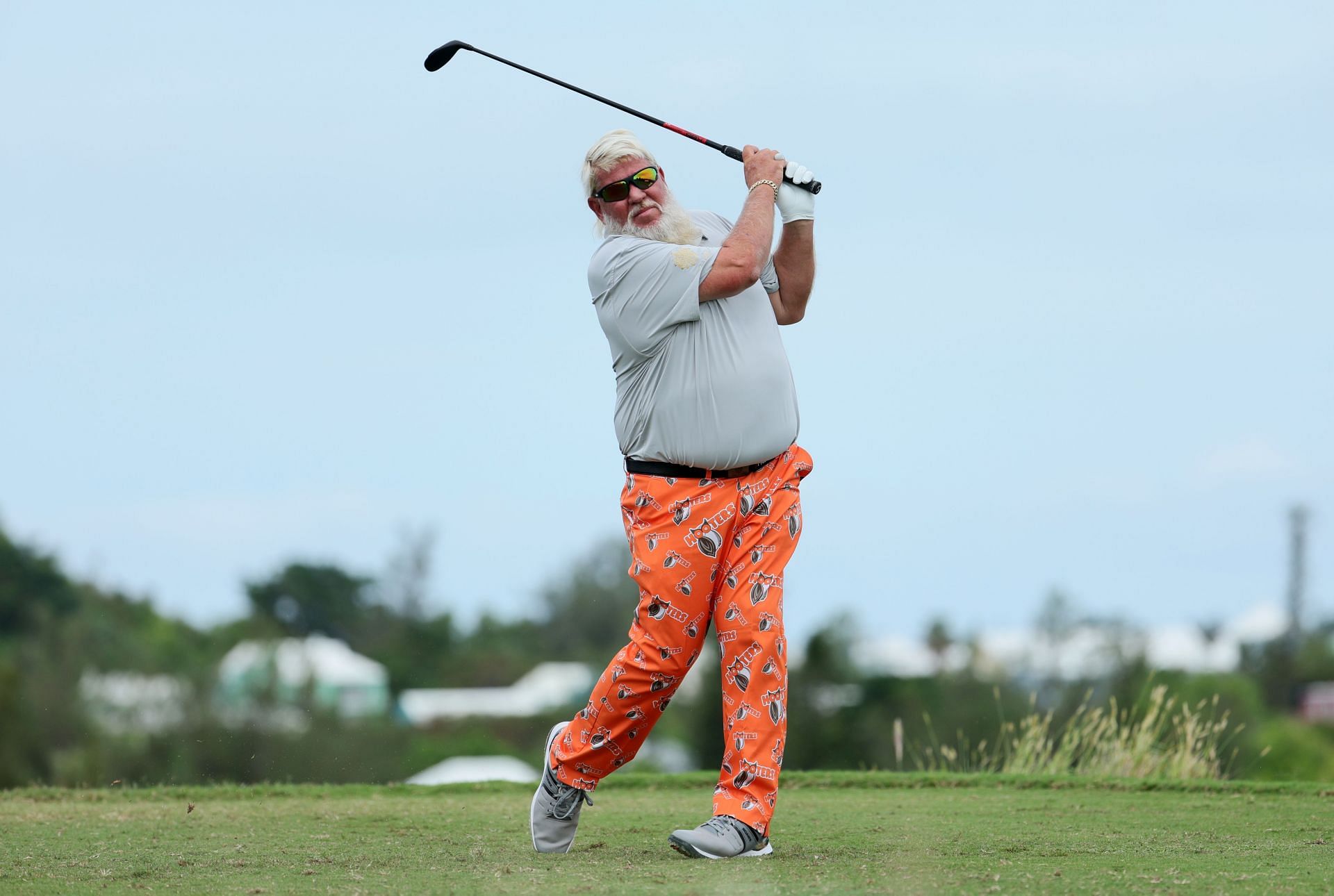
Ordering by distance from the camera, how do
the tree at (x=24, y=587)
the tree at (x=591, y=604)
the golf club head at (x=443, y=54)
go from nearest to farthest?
the golf club head at (x=443, y=54) → the tree at (x=24, y=587) → the tree at (x=591, y=604)

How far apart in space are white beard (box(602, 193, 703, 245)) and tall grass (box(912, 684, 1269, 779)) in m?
4.00

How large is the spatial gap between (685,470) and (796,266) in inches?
31.9

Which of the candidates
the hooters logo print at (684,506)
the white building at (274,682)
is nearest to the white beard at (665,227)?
the hooters logo print at (684,506)

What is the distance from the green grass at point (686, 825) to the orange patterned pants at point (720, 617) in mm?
336

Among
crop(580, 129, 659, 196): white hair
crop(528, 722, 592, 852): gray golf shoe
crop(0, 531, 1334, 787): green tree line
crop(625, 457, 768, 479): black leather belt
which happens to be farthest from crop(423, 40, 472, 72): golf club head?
crop(0, 531, 1334, 787): green tree line

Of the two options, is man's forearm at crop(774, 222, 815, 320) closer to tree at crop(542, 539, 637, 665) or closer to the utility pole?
the utility pole

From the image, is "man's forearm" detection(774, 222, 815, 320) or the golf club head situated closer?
"man's forearm" detection(774, 222, 815, 320)

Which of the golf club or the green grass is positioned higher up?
the golf club

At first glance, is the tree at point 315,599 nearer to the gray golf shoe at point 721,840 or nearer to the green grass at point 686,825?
the green grass at point 686,825

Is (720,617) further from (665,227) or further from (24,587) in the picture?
(24,587)

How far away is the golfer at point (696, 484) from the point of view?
4.91 metres

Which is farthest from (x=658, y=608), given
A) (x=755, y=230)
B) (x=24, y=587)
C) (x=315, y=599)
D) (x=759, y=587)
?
(x=315, y=599)

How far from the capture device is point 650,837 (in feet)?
18.0

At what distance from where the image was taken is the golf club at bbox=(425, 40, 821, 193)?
539cm
